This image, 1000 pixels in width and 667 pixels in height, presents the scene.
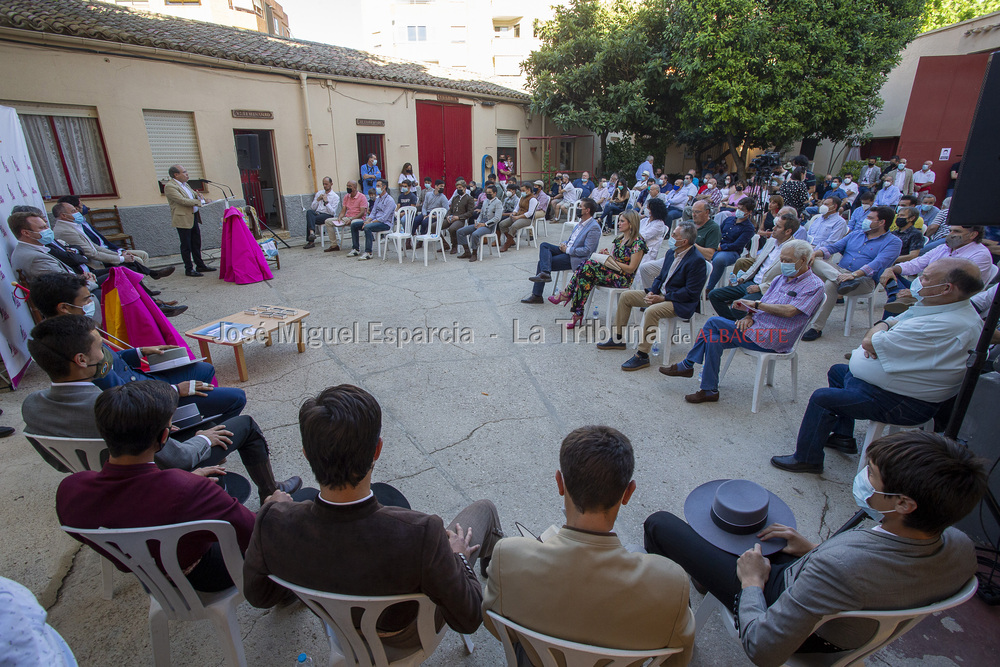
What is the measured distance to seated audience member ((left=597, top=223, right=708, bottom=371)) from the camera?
429 cm

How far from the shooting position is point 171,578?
1649 millimetres

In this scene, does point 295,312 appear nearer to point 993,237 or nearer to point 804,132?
point 993,237

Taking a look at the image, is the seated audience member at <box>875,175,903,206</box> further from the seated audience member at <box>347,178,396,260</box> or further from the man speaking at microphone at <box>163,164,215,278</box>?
the man speaking at microphone at <box>163,164,215,278</box>

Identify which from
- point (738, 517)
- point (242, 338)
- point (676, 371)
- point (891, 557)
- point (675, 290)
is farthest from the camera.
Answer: point (675, 290)

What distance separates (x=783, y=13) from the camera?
1305 centimetres

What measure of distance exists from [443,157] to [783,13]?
9654mm

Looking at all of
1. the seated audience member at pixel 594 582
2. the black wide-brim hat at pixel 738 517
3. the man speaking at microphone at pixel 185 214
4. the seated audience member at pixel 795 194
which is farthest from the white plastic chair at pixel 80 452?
the seated audience member at pixel 795 194

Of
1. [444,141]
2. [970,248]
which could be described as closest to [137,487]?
[970,248]

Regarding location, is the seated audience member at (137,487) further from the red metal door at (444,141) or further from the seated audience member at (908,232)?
the red metal door at (444,141)

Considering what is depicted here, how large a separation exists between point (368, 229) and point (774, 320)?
22.5 feet

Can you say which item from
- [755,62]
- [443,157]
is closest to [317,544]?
[443,157]

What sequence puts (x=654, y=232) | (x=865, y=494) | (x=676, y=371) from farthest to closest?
(x=654, y=232) → (x=676, y=371) → (x=865, y=494)

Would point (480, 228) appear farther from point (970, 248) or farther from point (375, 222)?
point (970, 248)

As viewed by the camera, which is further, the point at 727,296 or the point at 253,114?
the point at 253,114
